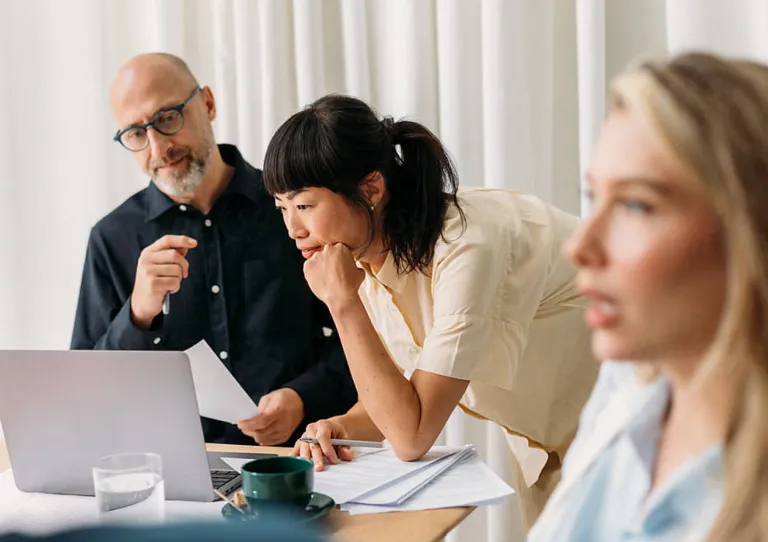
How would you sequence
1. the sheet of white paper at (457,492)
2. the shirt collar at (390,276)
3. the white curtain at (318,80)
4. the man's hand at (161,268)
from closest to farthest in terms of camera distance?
the sheet of white paper at (457,492)
the shirt collar at (390,276)
the man's hand at (161,268)
the white curtain at (318,80)

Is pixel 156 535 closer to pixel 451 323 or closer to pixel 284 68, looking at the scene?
pixel 451 323

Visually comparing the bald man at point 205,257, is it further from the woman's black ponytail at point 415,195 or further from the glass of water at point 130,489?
the glass of water at point 130,489

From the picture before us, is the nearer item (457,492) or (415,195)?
(457,492)

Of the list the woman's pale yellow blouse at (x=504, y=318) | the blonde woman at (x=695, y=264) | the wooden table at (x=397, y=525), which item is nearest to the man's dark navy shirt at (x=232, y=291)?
the woman's pale yellow blouse at (x=504, y=318)

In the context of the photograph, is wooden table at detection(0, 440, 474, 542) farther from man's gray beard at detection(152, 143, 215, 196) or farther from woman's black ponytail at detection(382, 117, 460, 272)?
man's gray beard at detection(152, 143, 215, 196)

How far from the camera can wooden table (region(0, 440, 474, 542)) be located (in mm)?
1060

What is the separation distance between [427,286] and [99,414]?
571 mm

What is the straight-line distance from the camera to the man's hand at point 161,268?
5.51ft

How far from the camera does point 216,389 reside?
4.67ft

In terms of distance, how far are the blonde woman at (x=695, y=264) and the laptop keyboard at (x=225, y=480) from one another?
657 mm

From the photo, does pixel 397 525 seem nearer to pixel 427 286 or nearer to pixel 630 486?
pixel 630 486

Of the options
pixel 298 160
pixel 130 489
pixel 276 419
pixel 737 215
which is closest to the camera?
pixel 737 215

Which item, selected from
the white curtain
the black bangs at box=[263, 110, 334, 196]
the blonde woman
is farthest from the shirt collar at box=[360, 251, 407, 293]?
the blonde woman

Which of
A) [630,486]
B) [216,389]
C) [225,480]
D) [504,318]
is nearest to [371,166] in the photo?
[504,318]
